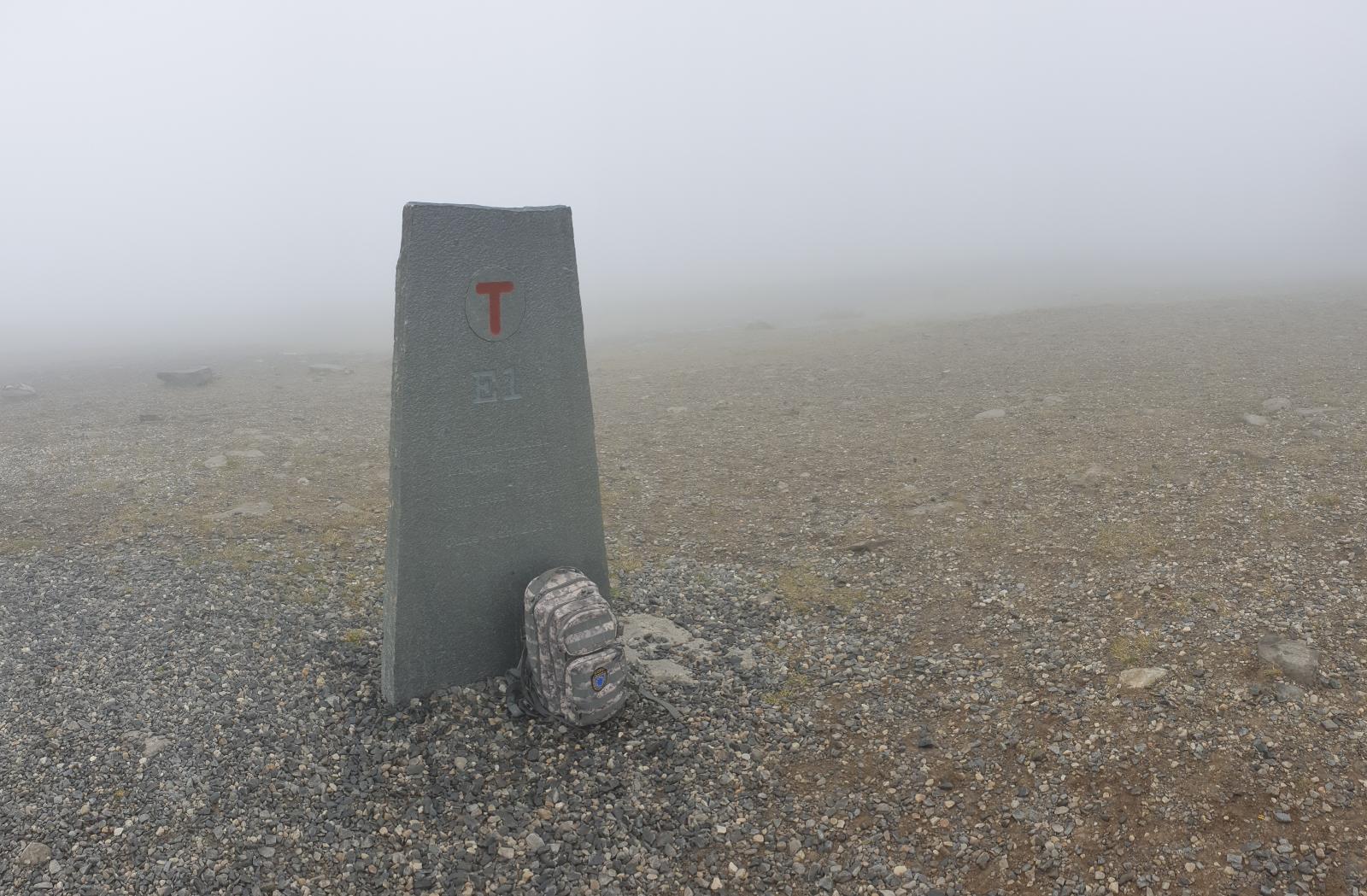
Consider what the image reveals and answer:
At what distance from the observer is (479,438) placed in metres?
6.40

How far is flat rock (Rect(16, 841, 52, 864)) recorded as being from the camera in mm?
5020

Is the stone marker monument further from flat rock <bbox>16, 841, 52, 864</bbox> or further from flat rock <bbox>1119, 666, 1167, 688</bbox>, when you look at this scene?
flat rock <bbox>1119, 666, 1167, 688</bbox>

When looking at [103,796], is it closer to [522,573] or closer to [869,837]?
[522,573]

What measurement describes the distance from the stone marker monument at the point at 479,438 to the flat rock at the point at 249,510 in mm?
5774

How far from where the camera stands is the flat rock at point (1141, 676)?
630 cm

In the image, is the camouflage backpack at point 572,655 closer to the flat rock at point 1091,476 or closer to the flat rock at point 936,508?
the flat rock at point 936,508

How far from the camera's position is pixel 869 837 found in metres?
5.34

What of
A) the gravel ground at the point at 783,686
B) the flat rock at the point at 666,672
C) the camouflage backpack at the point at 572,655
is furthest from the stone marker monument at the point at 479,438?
the flat rock at the point at 666,672

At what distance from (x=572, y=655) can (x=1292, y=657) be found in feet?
17.4

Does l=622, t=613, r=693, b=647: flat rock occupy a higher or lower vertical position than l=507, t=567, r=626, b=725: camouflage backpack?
lower

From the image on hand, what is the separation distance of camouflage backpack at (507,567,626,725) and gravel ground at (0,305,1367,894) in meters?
0.22

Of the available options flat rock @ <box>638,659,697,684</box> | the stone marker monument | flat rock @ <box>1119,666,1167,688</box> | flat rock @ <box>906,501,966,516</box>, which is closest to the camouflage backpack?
the stone marker monument

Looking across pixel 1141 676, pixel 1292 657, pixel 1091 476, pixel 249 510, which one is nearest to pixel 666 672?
pixel 1141 676

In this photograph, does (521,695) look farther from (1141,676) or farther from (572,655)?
(1141,676)
